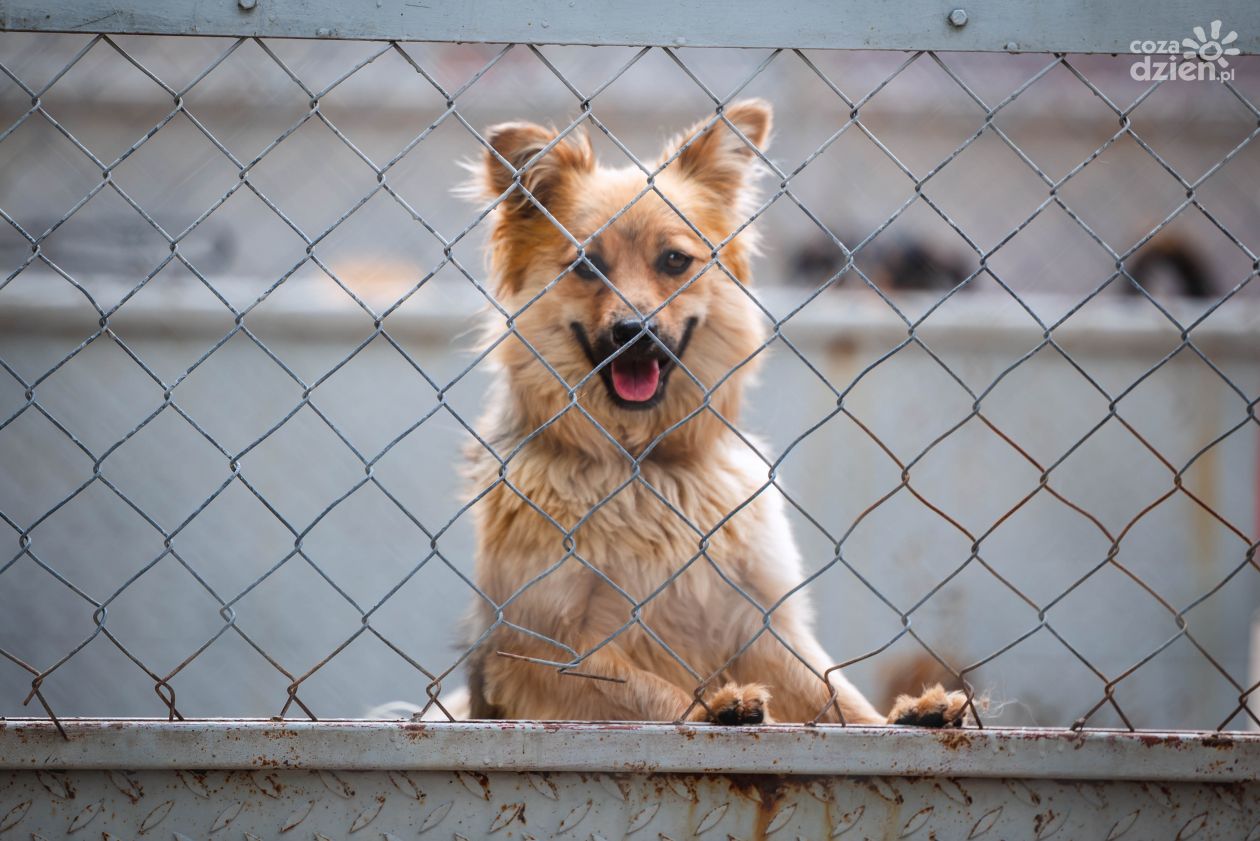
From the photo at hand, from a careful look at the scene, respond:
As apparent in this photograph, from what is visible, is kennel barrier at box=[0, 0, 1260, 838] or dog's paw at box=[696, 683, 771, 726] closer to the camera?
kennel barrier at box=[0, 0, 1260, 838]

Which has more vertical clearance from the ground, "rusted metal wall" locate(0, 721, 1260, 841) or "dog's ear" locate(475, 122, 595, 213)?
"dog's ear" locate(475, 122, 595, 213)

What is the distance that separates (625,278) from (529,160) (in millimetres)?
461

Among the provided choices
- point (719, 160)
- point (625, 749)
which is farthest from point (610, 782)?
point (719, 160)

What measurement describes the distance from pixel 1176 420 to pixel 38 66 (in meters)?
7.55

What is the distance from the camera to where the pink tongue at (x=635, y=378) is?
2.89m

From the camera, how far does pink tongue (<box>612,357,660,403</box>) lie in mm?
2889

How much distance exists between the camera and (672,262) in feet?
10.1

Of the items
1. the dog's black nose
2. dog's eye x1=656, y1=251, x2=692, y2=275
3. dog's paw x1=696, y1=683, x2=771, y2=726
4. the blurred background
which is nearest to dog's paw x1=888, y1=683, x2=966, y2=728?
dog's paw x1=696, y1=683, x2=771, y2=726

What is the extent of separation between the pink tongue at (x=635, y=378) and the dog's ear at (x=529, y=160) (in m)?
0.51

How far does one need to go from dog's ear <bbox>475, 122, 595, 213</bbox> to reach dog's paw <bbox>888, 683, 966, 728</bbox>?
156 cm

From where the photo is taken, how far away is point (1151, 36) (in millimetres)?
1727

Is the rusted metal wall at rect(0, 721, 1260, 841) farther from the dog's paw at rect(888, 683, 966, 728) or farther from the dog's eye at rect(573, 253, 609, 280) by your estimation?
the dog's eye at rect(573, 253, 609, 280)

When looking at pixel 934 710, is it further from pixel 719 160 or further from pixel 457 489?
pixel 457 489

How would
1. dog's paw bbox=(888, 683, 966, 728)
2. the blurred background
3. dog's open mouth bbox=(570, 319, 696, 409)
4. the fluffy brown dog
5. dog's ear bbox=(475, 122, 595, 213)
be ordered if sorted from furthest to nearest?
the blurred background
dog's open mouth bbox=(570, 319, 696, 409)
dog's ear bbox=(475, 122, 595, 213)
the fluffy brown dog
dog's paw bbox=(888, 683, 966, 728)
